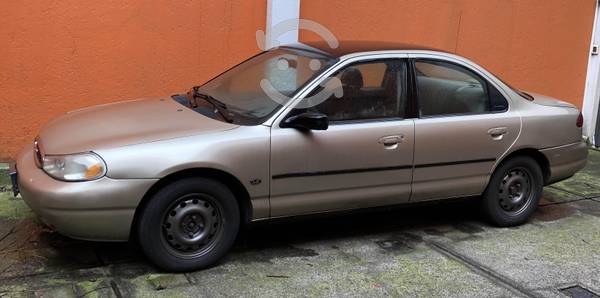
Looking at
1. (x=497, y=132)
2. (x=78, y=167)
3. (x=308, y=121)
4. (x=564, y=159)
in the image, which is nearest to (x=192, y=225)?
(x=78, y=167)

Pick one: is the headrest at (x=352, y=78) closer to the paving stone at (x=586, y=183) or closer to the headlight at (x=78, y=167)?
the headlight at (x=78, y=167)

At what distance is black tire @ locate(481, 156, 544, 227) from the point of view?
5.09 metres

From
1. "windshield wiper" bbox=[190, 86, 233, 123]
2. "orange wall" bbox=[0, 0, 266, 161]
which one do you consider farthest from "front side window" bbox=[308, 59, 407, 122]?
"orange wall" bbox=[0, 0, 266, 161]

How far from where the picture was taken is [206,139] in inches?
156

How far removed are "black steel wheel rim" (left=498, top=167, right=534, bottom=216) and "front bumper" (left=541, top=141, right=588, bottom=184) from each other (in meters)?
0.23

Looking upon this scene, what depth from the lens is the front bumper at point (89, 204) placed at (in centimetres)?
364

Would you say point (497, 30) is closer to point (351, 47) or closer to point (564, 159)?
point (564, 159)

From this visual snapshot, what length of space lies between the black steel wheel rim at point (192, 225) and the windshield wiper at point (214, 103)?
0.62 metres

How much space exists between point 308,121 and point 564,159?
8.46 feet

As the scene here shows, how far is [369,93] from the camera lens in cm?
457

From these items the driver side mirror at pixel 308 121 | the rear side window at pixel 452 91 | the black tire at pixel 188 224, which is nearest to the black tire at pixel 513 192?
the rear side window at pixel 452 91

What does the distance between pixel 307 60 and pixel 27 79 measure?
3.08 m

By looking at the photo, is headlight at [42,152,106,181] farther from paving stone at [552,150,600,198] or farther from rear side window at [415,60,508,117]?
paving stone at [552,150,600,198]

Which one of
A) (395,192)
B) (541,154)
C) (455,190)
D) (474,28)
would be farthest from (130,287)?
(474,28)
